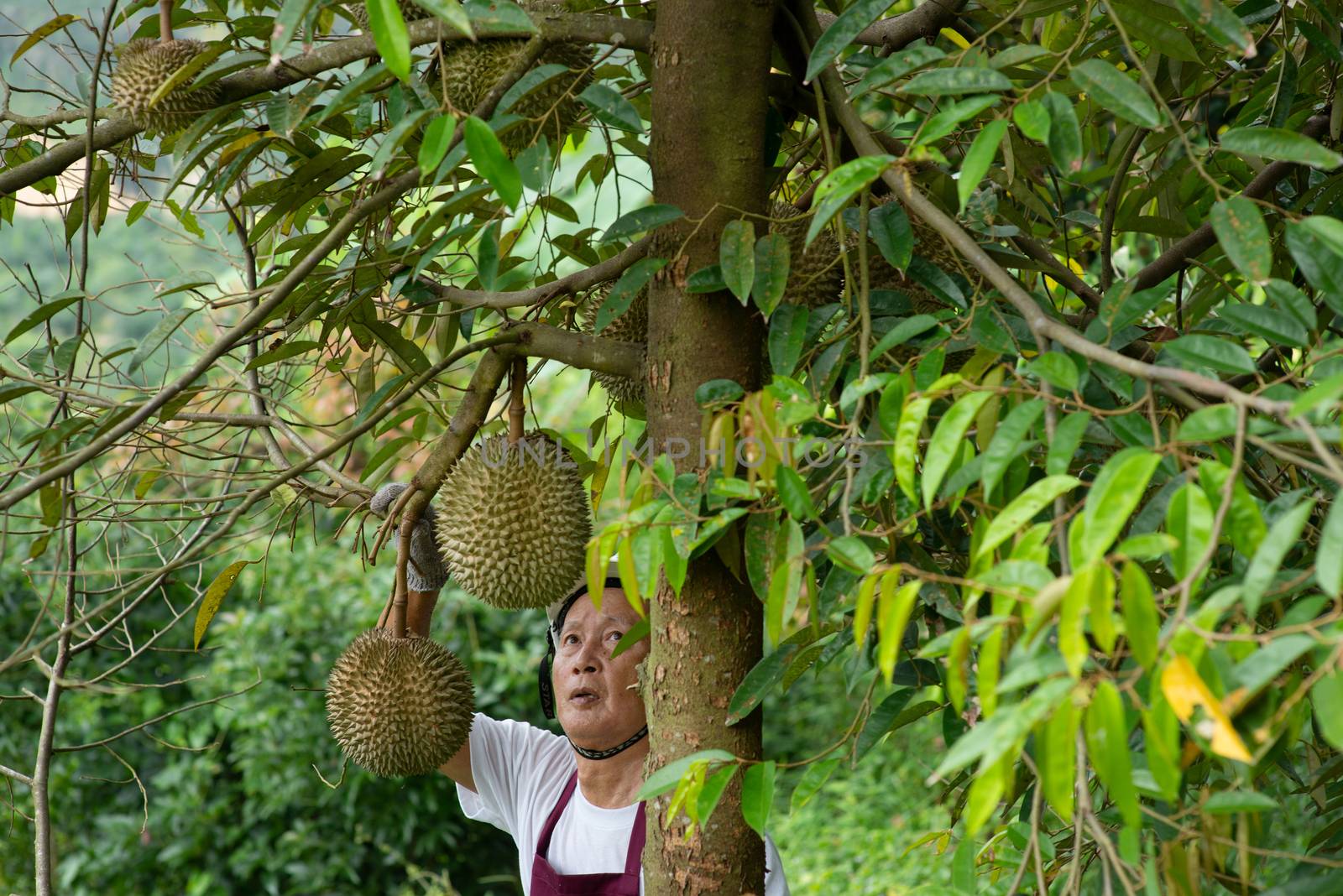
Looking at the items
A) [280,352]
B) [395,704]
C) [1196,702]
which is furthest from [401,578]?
[1196,702]

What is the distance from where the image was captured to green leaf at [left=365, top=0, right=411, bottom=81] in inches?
31.0

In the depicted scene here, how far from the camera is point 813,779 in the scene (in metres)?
0.98

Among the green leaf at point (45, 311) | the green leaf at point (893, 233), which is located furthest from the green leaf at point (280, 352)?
the green leaf at point (893, 233)

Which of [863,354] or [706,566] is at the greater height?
[863,354]

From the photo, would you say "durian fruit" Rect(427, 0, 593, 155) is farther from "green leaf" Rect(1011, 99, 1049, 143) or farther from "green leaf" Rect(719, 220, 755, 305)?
"green leaf" Rect(1011, 99, 1049, 143)

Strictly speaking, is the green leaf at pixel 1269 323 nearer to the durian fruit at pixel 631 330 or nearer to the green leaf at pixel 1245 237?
the green leaf at pixel 1245 237

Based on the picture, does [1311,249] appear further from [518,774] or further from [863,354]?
[518,774]

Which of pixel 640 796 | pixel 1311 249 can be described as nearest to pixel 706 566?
pixel 640 796

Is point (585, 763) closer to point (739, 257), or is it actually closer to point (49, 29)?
point (739, 257)

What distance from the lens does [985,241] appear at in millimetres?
1162

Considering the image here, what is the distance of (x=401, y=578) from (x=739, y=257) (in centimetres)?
54

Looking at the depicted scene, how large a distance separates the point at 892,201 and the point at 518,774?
1295 millimetres

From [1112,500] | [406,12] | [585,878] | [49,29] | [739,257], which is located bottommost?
[585,878]

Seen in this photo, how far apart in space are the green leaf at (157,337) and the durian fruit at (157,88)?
207 millimetres
